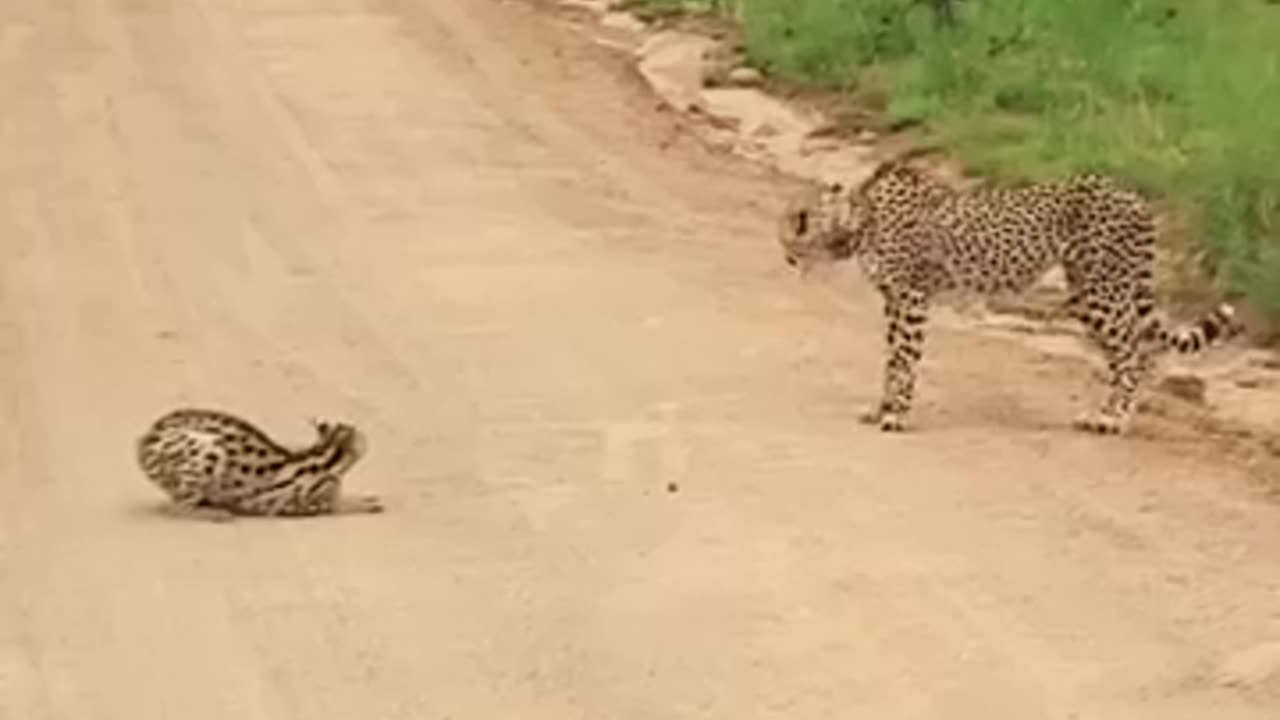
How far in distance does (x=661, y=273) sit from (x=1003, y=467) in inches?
138

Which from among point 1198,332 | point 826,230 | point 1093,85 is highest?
point 826,230

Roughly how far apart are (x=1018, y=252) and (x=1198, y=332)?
28.2 inches

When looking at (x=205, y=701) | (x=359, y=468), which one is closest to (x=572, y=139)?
(x=359, y=468)

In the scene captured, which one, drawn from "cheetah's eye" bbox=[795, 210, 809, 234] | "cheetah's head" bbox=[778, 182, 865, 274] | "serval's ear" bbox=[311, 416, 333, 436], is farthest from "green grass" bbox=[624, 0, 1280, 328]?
"serval's ear" bbox=[311, 416, 333, 436]

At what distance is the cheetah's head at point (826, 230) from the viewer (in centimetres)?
1277

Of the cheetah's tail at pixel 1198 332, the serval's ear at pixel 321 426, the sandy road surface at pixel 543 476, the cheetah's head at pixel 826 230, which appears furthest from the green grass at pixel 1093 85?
the serval's ear at pixel 321 426

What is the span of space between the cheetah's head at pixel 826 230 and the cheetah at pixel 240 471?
2426mm

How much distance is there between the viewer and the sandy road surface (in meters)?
9.17

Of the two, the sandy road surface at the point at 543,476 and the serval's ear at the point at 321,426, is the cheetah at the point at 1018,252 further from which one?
the serval's ear at the point at 321,426

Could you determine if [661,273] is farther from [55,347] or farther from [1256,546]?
[1256,546]

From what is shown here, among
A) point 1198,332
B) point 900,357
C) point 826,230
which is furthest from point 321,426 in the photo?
point 1198,332

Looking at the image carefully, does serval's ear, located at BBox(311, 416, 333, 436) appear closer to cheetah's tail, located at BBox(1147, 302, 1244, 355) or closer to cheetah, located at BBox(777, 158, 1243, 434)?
cheetah, located at BBox(777, 158, 1243, 434)

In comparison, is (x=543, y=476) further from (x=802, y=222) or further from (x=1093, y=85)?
(x=1093, y=85)

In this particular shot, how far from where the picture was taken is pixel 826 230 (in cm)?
1283
